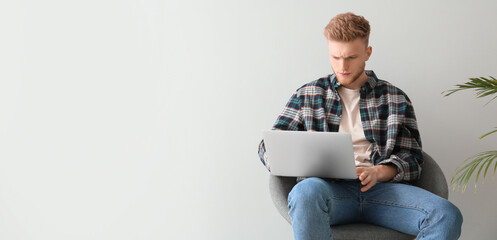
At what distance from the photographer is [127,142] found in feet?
8.81

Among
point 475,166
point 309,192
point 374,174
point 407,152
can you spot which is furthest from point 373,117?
point 309,192

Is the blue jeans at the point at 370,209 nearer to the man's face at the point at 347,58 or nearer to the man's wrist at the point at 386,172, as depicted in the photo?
the man's wrist at the point at 386,172

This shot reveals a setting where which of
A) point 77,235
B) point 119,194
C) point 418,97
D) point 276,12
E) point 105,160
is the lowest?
point 77,235

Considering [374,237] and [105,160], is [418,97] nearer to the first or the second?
[374,237]

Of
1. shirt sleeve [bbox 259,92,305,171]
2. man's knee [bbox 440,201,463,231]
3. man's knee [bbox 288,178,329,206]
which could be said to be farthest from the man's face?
man's knee [bbox 440,201,463,231]

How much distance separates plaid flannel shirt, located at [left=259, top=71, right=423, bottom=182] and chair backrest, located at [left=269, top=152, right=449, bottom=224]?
0.19 ft

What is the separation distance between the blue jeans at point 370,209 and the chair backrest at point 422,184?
15 cm

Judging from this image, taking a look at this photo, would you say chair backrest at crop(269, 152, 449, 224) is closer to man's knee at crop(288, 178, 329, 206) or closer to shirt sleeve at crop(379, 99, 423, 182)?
shirt sleeve at crop(379, 99, 423, 182)

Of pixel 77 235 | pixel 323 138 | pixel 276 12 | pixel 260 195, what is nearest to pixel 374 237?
pixel 323 138

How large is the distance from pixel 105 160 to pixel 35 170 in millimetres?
362

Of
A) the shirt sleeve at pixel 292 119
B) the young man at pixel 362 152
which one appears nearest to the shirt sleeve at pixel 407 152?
the young man at pixel 362 152

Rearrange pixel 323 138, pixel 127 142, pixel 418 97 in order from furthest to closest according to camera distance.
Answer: pixel 127 142, pixel 418 97, pixel 323 138

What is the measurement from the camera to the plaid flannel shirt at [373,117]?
209 cm

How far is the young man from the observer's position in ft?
5.72
